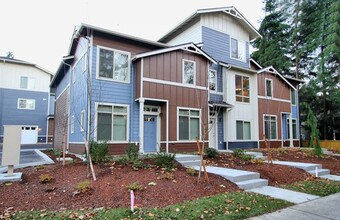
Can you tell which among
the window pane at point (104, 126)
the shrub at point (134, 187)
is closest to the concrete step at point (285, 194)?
the shrub at point (134, 187)

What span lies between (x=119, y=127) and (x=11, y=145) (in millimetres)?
5371

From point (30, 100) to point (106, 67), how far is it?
910 inches

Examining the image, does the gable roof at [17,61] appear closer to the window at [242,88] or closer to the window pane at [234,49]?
the window pane at [234,49]

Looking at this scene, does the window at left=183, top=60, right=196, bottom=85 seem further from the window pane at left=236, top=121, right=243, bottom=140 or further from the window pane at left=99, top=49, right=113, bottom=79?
the window pane at left=236, top=121, right=243, bottom=140

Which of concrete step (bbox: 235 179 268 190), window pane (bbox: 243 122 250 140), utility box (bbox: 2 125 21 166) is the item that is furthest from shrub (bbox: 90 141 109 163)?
window pane (bbox: 243 122 250 140)

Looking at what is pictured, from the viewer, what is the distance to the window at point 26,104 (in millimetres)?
29375

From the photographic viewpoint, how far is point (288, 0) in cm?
2892

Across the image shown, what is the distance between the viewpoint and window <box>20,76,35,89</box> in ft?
97.1

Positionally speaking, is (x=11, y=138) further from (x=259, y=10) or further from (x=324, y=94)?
(x=259, y=10)

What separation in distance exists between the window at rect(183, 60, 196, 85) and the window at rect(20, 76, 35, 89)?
2461 centimetres

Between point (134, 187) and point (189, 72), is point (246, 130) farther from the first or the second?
point (134, 187)

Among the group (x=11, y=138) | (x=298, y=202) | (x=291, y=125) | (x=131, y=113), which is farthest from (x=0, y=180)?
(x=291, y=125)

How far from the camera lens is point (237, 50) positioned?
18.9 m

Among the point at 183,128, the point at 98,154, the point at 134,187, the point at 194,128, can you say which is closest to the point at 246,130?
the point at 194,128
